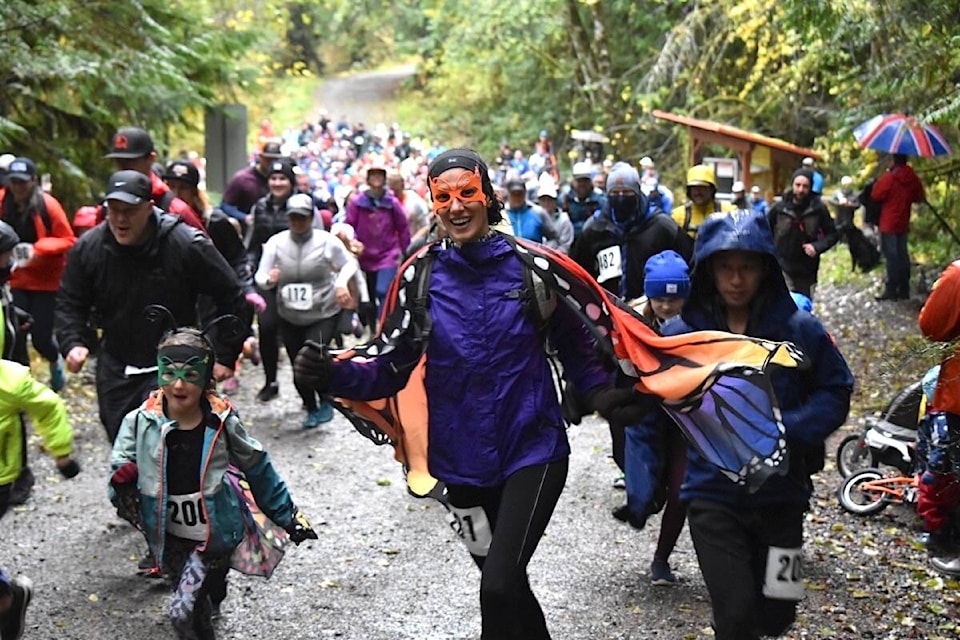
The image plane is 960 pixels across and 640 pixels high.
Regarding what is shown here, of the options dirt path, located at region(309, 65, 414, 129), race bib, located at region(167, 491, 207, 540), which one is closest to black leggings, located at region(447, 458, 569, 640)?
race bib, located at region(167, 491, 207, 540)

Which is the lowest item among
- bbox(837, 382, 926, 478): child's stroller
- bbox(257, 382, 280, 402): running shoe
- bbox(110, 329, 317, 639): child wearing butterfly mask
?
bbox(257, 382, 280, 402): running shoe

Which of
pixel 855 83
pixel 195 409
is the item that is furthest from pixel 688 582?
pixel 855 83

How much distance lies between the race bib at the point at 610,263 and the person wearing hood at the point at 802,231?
192 inches

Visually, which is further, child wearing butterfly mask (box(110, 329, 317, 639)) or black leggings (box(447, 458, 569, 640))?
child wearing butterfly mask (box(110, 329, 317, 639))

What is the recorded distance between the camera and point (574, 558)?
7809mm

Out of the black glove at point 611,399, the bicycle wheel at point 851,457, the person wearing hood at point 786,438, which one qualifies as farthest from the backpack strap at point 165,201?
the bicycle wheel at point 851,457

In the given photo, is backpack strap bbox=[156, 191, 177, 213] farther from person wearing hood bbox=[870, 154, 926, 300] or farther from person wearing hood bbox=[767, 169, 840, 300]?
person wearing hood bbox=[870, 154, 926, 300]

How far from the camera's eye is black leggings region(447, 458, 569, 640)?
4652 millimetres

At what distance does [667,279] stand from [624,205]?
2.12m

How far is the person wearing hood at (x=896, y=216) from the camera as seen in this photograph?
51.5 feet

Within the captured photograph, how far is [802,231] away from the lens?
45.0ft

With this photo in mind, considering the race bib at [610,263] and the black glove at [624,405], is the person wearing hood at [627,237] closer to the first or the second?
the race bib at [610,263]

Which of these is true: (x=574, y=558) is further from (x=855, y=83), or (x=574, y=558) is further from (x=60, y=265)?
(x=855, y=83)

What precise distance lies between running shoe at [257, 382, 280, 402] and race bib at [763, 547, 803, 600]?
27.7 ft
